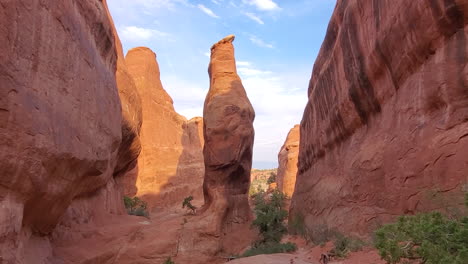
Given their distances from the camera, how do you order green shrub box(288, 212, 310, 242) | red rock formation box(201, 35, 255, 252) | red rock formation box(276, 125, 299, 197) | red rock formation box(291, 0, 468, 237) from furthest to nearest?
1. red rock formation box(276, 125, 299, 197)
2. red rock formation box(201, 35, 255, 252)
3. green shrub box(288, 212, 310, 242)
4. red rock formation box(291, 0, 468, 237)

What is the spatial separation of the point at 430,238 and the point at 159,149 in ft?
104

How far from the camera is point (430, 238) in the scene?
4.71 metres

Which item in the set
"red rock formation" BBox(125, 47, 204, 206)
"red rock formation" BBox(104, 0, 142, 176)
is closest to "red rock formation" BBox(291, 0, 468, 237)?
"red rock formation" BBox(104, 0, 142, 176)

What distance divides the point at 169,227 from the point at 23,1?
12290 millimetres

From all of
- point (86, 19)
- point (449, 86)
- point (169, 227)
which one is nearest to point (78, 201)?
point (169, 227)

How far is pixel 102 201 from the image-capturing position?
651 inches

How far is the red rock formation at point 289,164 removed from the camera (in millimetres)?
39581

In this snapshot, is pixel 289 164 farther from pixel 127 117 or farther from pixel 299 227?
pixel 127 117

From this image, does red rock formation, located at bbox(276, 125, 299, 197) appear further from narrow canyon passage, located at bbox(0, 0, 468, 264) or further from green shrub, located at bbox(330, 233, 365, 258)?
green shrub, located at bbox(330, 233, 365, 258)

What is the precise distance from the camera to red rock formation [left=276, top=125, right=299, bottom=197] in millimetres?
39581

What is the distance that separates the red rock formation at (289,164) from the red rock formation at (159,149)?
10.6 meters

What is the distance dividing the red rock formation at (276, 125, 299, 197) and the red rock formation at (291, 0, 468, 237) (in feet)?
76.8

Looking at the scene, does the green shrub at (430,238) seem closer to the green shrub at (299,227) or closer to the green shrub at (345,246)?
the green shrub at (345,246)

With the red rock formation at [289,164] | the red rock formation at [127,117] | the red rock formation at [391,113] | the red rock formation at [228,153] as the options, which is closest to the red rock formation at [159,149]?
the red rock formation at [289,164]
